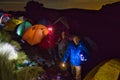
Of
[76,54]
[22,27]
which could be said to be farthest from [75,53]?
[22,27]

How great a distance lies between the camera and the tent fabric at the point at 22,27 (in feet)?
6.33

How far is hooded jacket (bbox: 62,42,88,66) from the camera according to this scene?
1.75 m

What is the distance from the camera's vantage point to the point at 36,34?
5.98 ft

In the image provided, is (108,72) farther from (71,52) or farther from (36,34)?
(36,34)

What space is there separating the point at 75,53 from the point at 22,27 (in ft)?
1.39

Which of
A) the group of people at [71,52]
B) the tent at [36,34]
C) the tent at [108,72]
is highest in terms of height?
the tent at [36,34]

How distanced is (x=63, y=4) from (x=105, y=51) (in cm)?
47

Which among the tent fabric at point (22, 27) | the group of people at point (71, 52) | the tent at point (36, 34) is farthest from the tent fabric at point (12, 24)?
the group of people at point (71, 52)

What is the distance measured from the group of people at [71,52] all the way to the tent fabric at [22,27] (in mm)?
195

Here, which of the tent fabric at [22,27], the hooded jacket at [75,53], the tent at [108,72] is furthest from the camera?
the tent fabric at [22,27]

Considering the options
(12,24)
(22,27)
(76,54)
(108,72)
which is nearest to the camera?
(108,72)

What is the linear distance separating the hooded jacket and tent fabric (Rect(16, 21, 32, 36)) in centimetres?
33

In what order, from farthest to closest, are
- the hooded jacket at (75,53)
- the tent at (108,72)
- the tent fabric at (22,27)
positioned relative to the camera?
1. the tent fabric at (22,27)
2. the hooded jacket at (75,53)
3. the tent at (108,72)

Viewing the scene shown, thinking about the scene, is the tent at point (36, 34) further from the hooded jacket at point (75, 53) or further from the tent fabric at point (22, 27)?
the hooded jacket at point (75, 53)
